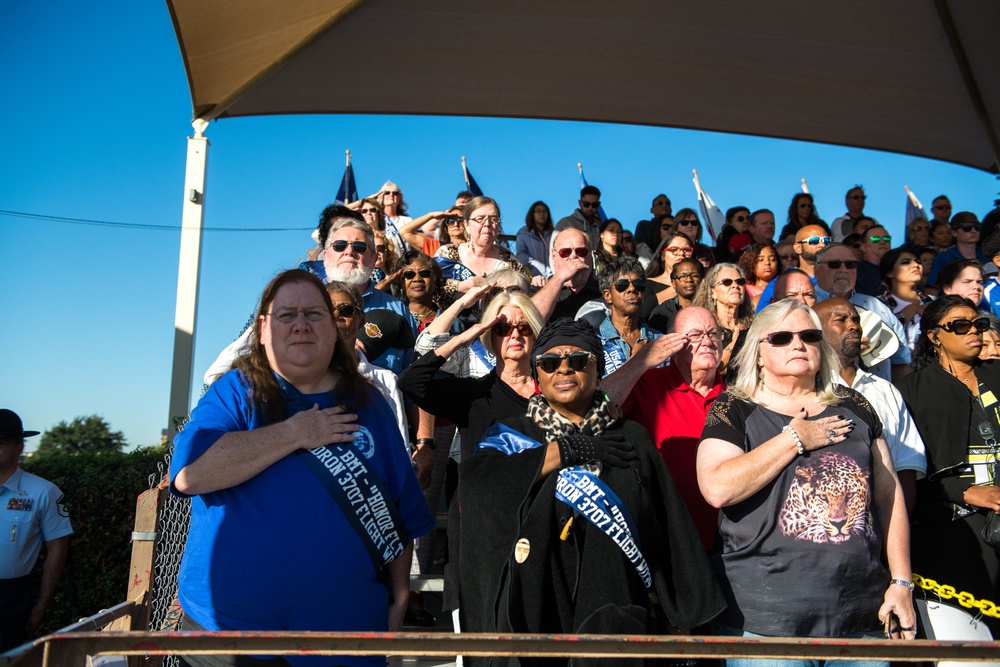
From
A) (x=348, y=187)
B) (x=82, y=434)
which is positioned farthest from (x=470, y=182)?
(x=82, y=434)

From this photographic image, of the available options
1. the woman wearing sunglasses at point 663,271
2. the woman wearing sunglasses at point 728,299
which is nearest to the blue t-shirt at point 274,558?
the woman wearing sunglasses at point 728,299

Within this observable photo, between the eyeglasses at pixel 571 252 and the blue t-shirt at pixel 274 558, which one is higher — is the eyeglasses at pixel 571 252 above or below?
above

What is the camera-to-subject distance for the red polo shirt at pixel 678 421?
11.8 ft

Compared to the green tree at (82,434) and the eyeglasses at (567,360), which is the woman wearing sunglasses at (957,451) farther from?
the green tree at (82,434)

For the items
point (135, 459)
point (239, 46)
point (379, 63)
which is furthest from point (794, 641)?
point (379, 63)

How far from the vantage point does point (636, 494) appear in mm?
3033

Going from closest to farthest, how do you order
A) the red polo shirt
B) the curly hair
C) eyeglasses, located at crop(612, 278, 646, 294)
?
the curly hair → the red polo shirt → eyeglasses, located at crop(612, 278, 646, 294)

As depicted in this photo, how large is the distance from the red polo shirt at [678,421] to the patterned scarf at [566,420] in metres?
0.56

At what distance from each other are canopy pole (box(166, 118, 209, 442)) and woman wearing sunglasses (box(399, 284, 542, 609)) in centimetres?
288

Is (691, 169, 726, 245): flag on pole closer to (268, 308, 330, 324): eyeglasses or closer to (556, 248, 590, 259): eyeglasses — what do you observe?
(556, 248, 590, 259): eyeglasses

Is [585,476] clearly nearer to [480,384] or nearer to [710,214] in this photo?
[480,384]

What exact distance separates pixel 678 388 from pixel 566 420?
108 centimetres

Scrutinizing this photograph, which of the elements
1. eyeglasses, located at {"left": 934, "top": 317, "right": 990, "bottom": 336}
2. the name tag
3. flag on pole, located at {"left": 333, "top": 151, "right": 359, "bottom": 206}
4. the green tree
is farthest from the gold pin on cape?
the green tree

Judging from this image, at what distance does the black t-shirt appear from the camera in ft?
9.86
